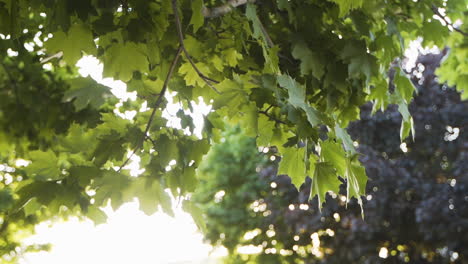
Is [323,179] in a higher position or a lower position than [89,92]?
lower

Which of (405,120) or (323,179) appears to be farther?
(405,120)

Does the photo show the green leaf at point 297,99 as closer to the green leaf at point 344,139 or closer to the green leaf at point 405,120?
the green leaf at point 344,139

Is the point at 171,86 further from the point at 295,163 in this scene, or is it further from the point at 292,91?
the point at 292,91

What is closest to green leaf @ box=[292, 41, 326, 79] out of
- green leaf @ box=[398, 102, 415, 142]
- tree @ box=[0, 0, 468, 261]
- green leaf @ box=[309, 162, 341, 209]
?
tree @ box=[0, 0, 468, 261]

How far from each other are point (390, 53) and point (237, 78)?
0.90 metres

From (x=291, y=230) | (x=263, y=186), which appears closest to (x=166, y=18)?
(x=291, y=230)

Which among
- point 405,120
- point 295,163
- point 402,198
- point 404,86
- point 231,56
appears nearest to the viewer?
point 295,163

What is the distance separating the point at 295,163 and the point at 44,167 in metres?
0.88

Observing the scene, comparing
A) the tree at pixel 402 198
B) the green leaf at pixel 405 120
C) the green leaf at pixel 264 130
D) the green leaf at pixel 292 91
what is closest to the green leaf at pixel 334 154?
the green leaf at pixel 264 130

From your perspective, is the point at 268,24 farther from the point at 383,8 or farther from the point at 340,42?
the point at 383,8

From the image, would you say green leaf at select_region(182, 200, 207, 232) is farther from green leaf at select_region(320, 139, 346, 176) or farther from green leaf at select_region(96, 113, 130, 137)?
green leaf at select_region(320, 139, 346, 176)

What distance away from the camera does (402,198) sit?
9.28 m

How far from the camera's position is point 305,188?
9727 millimetres

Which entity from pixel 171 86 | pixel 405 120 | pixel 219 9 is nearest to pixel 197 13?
pixel 219 9
